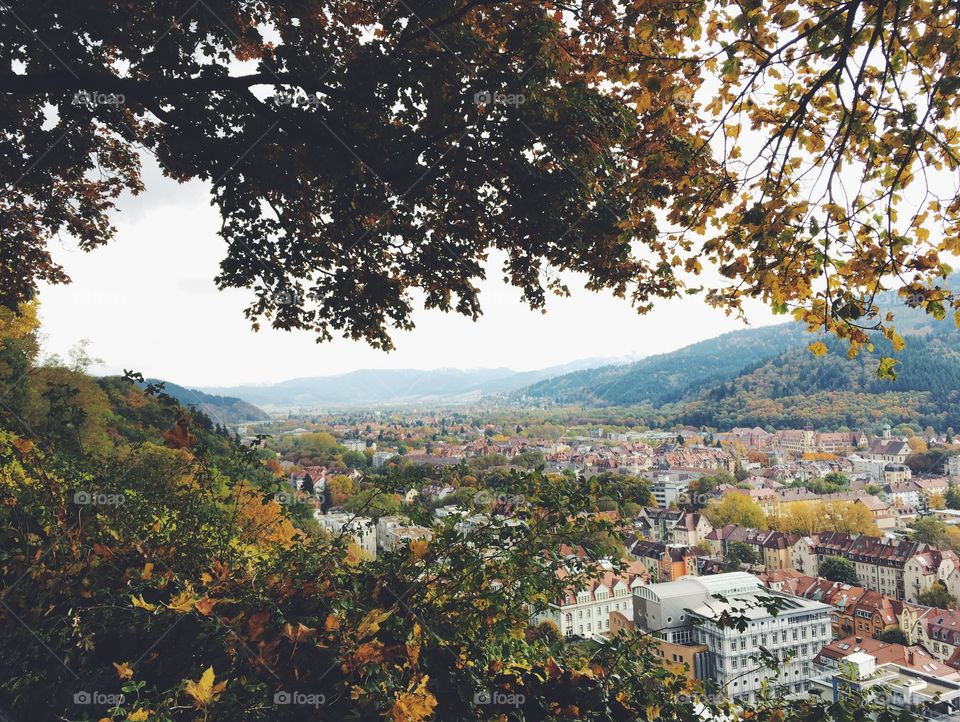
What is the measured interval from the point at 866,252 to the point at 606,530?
5.74 ft

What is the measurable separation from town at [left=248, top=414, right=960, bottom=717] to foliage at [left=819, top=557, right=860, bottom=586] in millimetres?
111

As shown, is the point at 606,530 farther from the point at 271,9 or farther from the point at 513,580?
the point at 271,9

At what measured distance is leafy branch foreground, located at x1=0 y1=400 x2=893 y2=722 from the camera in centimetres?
203

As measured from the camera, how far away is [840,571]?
33.2 meters

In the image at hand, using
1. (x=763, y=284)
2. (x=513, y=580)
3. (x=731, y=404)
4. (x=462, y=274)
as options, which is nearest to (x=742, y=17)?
(x=763, y=284)

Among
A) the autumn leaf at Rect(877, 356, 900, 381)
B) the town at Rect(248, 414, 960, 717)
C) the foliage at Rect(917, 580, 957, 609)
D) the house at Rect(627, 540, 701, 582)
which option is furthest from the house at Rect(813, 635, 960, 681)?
the autumn leaf at Rect(877, 356, 900, 381)

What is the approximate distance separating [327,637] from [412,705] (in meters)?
0.53

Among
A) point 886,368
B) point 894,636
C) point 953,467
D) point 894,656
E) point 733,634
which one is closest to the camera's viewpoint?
point 886,368

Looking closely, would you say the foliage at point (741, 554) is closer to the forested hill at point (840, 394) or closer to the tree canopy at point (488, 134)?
the tree canopy at point (488, 134)

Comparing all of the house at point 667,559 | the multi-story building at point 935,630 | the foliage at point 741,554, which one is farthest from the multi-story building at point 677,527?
the multi-story building at point 935,630

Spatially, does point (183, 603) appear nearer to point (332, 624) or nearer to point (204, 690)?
point (204, 690)

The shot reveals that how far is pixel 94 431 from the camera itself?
12.8 metres

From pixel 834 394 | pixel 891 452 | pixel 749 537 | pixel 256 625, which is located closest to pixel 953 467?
pixel 891 452

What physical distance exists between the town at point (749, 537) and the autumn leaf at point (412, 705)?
778mm
